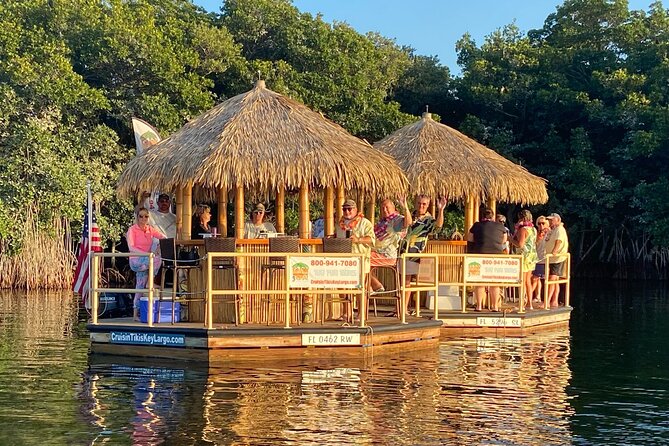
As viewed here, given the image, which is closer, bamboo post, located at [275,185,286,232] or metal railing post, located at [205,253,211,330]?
metal railing post, located at [205,253,211,330]

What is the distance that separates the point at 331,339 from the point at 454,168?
21.3 ft

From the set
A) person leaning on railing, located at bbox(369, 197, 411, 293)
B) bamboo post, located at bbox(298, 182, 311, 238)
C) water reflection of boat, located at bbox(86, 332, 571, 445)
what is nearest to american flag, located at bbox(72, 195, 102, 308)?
water reflection of boat, located at bbox(86, 332, 571, 445)

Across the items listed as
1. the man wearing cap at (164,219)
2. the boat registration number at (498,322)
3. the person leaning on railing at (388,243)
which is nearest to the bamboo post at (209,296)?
the man wearing cap at (164,219)

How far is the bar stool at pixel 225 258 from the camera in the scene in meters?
14.2

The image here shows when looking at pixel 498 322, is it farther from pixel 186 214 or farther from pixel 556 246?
pixel 186 214

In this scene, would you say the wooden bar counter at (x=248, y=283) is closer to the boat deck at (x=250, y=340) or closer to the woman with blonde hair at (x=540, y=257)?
the boat deck at (x=250, y=340)

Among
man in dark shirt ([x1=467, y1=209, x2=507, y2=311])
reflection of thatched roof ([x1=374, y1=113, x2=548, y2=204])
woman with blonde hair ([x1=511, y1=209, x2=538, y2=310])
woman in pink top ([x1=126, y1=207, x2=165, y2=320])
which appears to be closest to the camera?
woman in pink top ([x1=126, y1=207, x2=165, y2=320])

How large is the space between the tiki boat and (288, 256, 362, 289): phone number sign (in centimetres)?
1

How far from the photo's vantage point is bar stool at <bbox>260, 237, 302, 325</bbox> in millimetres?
14258

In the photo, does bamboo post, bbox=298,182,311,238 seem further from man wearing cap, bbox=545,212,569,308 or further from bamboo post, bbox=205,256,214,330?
man wearing cap, bbox=545,212,569,308

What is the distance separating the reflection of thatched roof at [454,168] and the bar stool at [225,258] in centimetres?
582

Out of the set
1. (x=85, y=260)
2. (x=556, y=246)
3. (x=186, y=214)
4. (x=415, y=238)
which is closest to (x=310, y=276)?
(x=186, y=214)

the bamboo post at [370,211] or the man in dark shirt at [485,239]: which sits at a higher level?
the bamboo post at [370,211]

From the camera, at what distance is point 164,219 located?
653 inches
